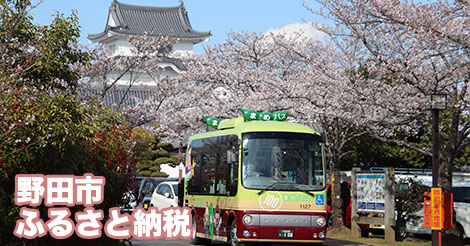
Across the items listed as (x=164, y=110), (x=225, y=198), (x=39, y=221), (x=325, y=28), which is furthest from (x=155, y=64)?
(x=39, y=221)

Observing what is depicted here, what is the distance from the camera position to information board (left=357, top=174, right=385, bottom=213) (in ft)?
65.1

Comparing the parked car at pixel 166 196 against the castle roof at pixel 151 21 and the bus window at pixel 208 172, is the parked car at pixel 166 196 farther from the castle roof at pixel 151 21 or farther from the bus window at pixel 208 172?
the castle roof at pixel 151 21

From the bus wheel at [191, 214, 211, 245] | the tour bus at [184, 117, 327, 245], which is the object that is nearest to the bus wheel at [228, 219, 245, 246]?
the tour bus at [184, 117, 327, 245]

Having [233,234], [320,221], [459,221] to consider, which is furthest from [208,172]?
[459,221]

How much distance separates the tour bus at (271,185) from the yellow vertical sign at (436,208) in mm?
2448

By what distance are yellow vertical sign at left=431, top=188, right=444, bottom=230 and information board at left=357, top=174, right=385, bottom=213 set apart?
3.78 m

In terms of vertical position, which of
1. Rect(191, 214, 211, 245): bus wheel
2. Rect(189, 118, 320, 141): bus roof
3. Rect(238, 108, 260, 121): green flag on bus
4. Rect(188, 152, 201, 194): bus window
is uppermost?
Rect(238, 108, 260, 121): green flag on bus

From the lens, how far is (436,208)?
15.9m

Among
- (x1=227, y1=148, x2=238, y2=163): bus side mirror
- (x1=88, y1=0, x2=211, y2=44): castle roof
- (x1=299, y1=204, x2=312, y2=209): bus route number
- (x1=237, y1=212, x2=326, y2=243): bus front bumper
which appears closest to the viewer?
(x1=237, y1=212, x2=326, y2=243): bus front bumper

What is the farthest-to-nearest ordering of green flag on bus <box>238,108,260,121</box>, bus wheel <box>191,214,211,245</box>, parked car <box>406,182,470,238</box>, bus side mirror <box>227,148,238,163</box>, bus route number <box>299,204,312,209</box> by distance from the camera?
parked car <box>406,182,470,238</box> < bus wheel <box>191,214,211,245</box> < green flag on bus <box>238,108,260,121</box> < bus side mirror <box>227,148,238,163</box> < bus route number <box>299,204,312,209</box>

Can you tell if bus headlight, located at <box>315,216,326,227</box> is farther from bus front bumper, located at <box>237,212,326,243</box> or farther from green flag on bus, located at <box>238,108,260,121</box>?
green flag on bus, located at <box>238,108,260,121</box>

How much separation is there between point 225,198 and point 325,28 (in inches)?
252

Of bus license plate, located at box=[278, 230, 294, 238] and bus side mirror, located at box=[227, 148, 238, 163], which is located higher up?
bus side mirror, located at box=[227, 148, 238, 163]

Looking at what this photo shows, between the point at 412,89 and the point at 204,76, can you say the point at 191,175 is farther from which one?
the point at 204,76
